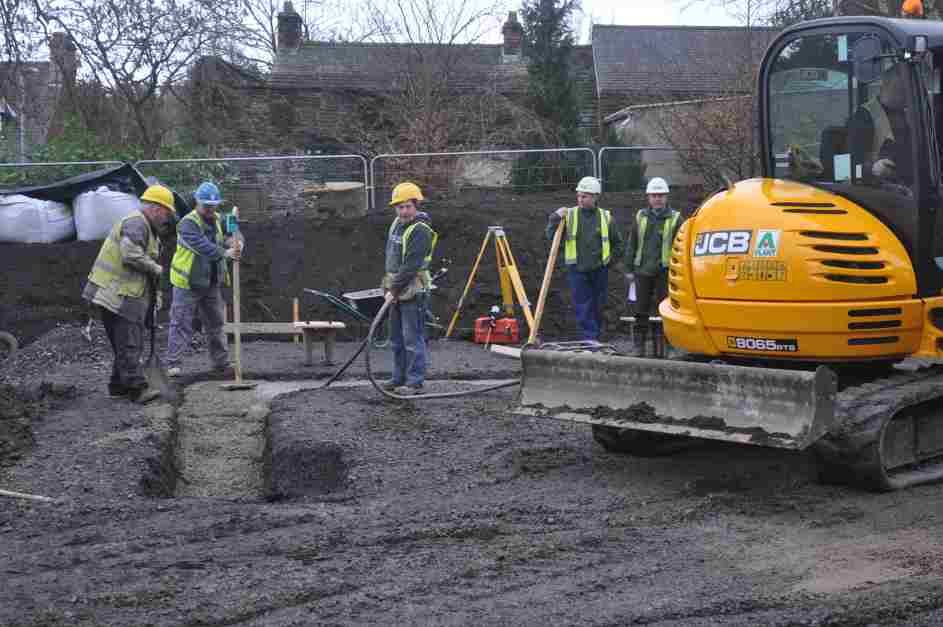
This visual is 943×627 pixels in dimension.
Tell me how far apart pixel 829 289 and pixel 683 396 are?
1054 millimetres

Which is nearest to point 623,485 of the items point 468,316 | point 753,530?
point 753,530

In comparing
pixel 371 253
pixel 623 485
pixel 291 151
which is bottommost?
pixel 623 485

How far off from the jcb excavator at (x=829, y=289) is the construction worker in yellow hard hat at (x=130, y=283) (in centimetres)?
436

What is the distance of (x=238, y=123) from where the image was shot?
92.1ft

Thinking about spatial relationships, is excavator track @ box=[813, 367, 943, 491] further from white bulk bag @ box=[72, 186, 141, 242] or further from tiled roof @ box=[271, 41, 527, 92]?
tiled roof @ box=[271, 41, 527, 92]

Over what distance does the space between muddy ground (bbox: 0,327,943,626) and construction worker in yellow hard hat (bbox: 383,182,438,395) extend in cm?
64

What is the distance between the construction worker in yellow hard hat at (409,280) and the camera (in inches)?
387

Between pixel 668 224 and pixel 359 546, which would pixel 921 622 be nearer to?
pixel 359 546

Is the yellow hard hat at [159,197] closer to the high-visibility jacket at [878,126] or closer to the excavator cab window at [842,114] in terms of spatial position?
the excavator cab window at [842,114]

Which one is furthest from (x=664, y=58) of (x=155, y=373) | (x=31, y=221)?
(x=155, y=373)

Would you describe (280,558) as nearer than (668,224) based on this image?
Yes

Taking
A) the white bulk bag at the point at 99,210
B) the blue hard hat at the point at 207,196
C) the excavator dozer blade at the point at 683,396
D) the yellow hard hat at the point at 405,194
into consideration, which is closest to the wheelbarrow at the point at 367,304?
the blue hard hat at the point at 207,196

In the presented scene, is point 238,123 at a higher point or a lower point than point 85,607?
higher

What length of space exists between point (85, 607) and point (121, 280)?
5.50 m
